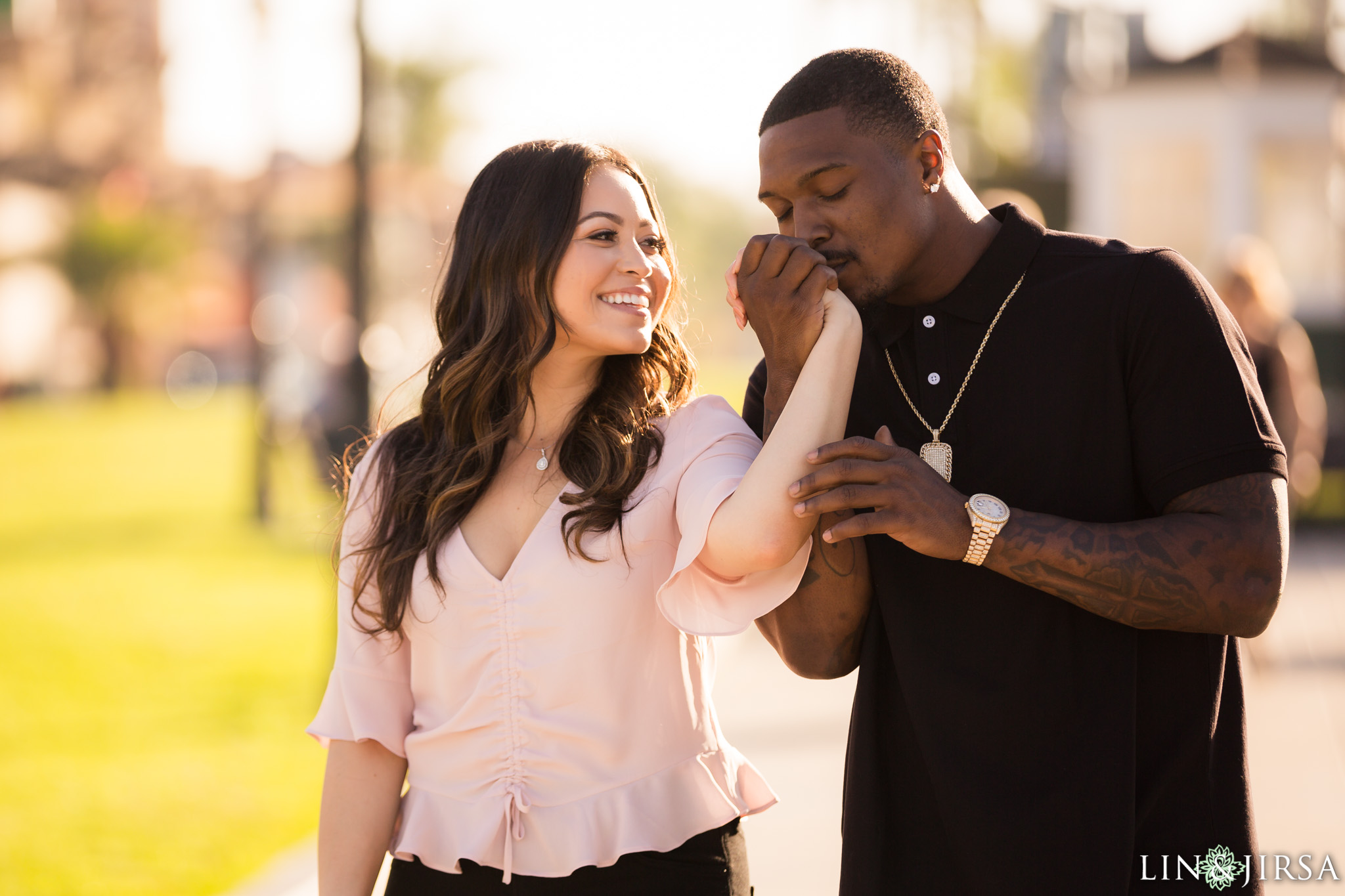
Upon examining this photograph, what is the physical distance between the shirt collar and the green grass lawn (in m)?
1.58

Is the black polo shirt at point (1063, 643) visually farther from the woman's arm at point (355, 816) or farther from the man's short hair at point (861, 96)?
the woman's arm at point (355, 816)

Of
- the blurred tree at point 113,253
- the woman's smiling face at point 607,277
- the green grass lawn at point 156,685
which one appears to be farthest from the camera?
the blurred tree at point 113,253

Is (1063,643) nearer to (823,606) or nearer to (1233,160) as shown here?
(823,606)

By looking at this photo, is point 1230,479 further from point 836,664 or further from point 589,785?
point 589,785

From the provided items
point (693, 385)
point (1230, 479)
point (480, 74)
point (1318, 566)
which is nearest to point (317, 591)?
point (1318, 566)

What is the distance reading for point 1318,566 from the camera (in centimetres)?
1193

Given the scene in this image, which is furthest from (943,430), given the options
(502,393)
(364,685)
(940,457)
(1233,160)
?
(1233,160)

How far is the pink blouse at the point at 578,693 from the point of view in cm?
254

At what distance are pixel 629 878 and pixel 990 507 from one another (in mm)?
1077

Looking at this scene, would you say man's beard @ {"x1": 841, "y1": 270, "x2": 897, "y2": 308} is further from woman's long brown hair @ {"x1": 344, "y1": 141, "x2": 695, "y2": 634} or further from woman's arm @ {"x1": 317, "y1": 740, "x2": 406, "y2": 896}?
woman's arm @ {"x1": 317, "y1": 740, "x2": 406, "y2": 896}

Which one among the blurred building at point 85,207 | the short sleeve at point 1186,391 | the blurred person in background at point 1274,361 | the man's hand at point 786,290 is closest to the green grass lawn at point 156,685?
the man's hand at point 786,290

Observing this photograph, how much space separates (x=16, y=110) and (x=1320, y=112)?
148 ft

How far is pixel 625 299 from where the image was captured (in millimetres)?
2766

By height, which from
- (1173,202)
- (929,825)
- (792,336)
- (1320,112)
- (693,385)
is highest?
(1320,112)
